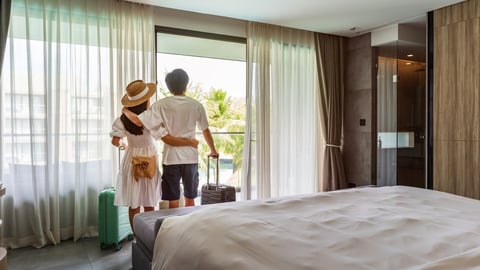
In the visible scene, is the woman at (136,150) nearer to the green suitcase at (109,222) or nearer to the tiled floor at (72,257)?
the green suitcase at (109,222)

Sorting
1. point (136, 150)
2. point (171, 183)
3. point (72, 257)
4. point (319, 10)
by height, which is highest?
point (319, 10)

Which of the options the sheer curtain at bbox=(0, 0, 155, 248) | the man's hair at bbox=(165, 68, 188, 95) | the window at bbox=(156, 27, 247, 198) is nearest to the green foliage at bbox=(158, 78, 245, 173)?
the window at bbox=(156, 27, 247, 198)

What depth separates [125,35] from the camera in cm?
358

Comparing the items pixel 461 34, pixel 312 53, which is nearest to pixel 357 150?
pixel 312 53

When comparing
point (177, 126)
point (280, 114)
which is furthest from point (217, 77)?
point (177, 126)

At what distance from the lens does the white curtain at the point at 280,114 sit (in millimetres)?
4371

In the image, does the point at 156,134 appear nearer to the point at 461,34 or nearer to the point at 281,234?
the point at 281,234

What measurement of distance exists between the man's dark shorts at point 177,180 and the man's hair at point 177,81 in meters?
0.69

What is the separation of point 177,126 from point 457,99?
2981mm

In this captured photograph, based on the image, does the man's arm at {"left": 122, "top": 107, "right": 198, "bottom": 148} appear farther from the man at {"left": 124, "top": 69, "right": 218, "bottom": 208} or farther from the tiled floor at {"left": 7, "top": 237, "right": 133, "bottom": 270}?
the tiled floor at {"left": 7, "top": 237, "right": 133, "bottom": 270}

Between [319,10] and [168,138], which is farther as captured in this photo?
[319,10]

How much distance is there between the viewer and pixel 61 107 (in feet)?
10.9

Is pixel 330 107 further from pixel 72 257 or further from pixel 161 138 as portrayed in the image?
pixel 72 257

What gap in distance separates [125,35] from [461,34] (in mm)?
3569
